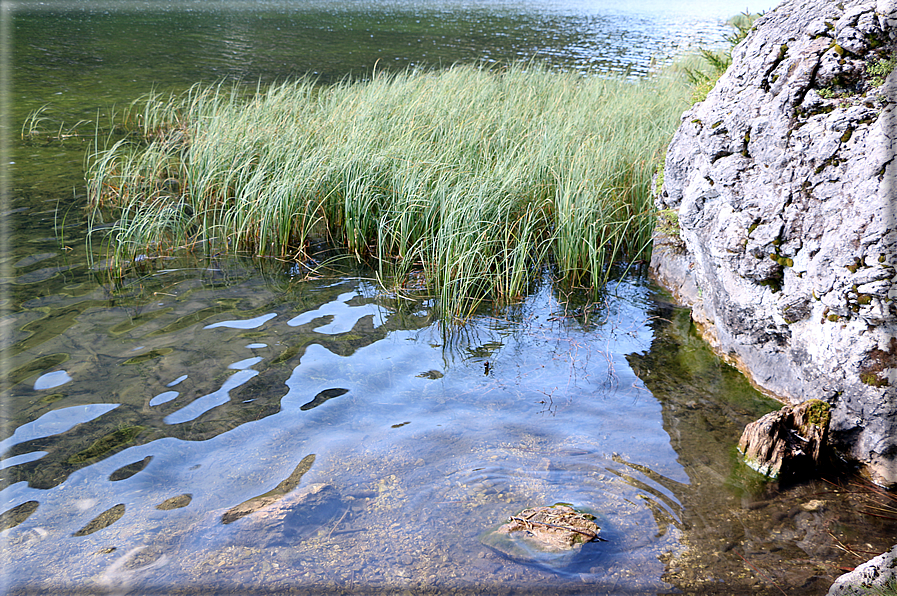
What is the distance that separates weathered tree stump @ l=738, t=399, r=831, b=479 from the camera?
322cm

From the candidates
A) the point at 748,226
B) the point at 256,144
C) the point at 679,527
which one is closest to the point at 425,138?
the point at 256,144

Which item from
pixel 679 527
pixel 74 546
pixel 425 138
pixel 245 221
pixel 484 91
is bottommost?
pixel 74 546

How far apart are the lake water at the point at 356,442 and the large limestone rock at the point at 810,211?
42 centimetres

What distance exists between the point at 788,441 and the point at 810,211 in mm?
1441

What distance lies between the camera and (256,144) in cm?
708

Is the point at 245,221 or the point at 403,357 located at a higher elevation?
the point at 245,221


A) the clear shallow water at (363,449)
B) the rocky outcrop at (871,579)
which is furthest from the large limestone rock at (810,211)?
the rocky outcrop at (871,579)

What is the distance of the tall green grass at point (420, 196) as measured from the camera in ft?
17.8

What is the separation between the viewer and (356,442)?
3.42 m

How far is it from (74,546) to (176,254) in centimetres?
381

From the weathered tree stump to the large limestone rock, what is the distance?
148mm

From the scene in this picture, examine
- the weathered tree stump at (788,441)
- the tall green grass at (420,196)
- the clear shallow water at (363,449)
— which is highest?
the tall green grass at (420,196)

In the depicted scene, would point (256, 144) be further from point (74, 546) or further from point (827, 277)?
point (827, 277)

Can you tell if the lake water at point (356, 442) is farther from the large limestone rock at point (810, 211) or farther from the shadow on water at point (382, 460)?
the large limestone rock at point (810, 211)
